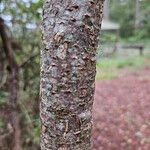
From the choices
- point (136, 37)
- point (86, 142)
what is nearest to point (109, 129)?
point (86, 142)

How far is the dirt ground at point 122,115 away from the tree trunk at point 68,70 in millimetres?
4885

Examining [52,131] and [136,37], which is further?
[136,37]

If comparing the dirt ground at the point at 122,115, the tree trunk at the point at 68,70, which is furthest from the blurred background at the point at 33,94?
the tree trunk at the point at 68,70

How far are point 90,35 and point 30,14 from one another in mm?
3010

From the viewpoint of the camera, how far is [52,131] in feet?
7.17

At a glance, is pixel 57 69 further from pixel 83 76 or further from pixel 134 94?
pixel 134 94

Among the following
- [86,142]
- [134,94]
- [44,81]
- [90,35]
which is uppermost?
[90,35]

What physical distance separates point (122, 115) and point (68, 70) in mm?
8190

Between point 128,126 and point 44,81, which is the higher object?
point 44,81

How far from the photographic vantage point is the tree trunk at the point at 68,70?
2.05 metres

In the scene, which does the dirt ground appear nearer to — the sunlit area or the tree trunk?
the sunlit area

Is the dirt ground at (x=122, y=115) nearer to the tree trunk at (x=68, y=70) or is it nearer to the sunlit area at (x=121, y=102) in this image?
the sunlit area at (x=121, y=102)

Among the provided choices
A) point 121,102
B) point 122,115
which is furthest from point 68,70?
point 121,102

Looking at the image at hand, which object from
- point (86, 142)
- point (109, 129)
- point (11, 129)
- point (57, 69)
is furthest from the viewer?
point (109, 129)
